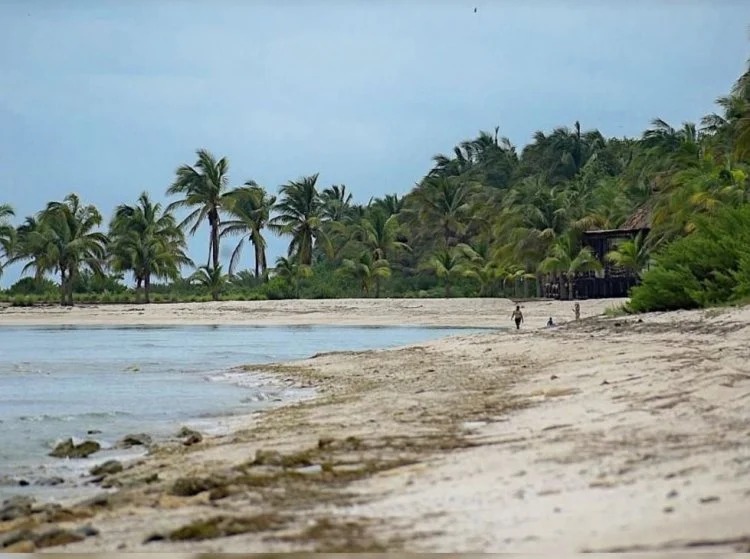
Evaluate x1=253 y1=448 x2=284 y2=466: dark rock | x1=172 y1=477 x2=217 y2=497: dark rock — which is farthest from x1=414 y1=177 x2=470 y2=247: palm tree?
x1=172 y1=477 x2=217 y2=497: dark rock

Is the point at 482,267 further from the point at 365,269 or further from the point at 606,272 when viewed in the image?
the point at 606,272

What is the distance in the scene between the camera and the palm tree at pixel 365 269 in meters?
57.7

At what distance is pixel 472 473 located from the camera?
6.78 m

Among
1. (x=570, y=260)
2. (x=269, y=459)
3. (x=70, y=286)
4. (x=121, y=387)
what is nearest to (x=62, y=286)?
(x=70, y=286)

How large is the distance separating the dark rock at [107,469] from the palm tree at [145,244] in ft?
166

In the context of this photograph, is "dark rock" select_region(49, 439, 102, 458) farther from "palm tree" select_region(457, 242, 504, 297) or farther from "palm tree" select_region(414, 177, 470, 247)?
"palm tree" select_region(414, 177, 470, 247)

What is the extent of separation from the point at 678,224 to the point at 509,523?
33076 millimetres

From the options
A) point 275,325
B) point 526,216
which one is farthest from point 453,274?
point 275,325

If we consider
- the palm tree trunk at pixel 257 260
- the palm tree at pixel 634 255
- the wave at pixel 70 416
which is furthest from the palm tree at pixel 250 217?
the wave at pixel 70 416

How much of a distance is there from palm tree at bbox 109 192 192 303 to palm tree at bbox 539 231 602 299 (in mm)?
21252

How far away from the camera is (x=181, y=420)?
564 inches

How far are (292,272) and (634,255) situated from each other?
20671 millimetres

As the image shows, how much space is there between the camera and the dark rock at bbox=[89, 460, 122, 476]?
31.0 ft

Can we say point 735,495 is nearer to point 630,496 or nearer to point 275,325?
point 630,496
